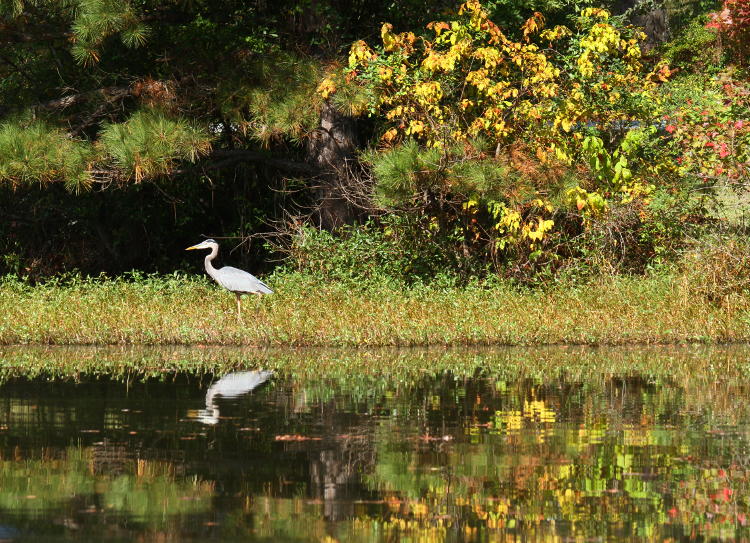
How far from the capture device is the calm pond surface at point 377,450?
22.2ft

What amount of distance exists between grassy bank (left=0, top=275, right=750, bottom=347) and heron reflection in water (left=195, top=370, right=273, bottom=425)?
9.07 ft

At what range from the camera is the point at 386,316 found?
16.9 meters

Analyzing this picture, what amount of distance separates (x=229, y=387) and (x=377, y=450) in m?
3.64

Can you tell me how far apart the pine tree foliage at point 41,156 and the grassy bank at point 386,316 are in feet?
5.53

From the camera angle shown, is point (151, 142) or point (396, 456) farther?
point (151, 142)

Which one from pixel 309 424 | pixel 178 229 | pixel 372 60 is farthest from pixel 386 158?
pixel 309 424

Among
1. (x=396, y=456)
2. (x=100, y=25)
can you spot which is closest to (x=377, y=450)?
(x=396, y=456)

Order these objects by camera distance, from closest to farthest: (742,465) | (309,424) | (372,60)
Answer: (742,465) → (309,424) → (372,60)

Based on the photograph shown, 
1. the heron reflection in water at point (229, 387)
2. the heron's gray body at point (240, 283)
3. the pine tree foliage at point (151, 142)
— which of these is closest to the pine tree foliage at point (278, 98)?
the pine tree foliage at point (151, 142)

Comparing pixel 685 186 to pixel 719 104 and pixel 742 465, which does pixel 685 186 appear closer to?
pixel 719 104

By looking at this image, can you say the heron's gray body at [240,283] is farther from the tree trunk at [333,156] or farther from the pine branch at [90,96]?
the pine branch at [90,96]

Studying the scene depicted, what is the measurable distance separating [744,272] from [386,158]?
195 inches

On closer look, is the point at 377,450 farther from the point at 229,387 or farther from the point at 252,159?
the point at 252,159

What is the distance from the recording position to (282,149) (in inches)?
875
